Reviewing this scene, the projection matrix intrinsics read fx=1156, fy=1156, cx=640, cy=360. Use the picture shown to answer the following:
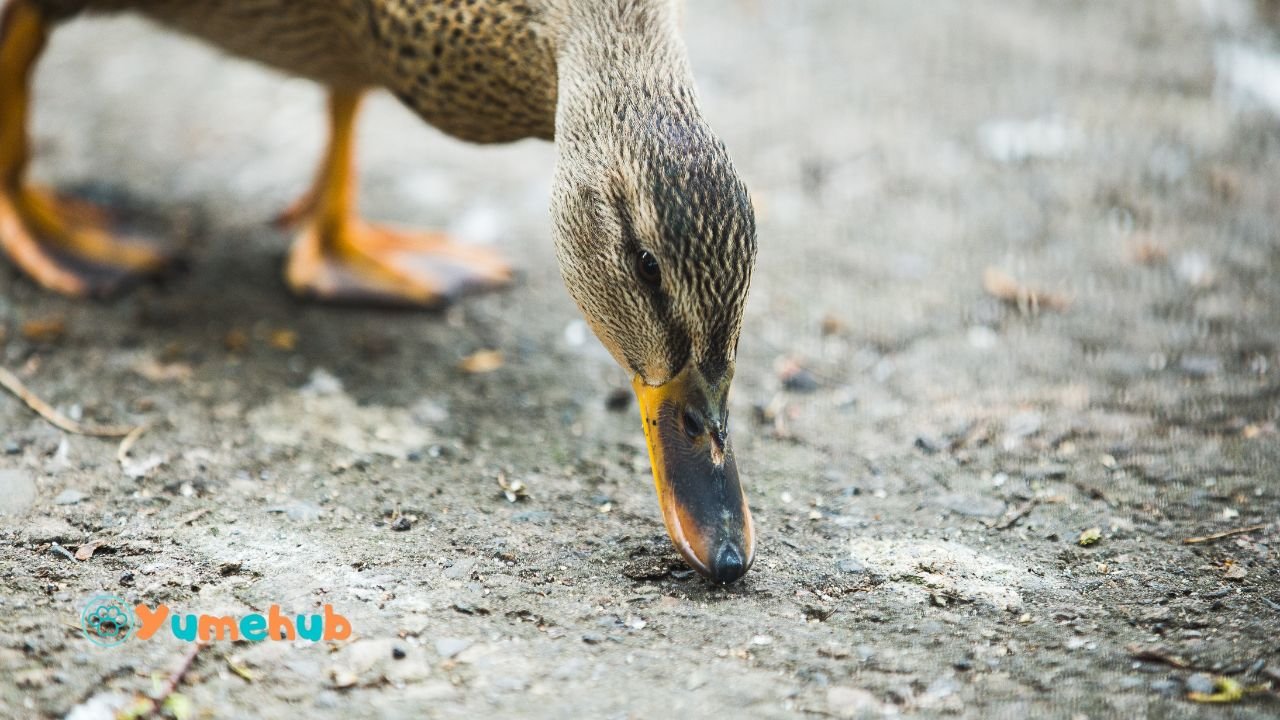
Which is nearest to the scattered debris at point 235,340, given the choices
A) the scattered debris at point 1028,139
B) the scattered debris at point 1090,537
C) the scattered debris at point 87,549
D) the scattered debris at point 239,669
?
the scattered debris at point 87,549

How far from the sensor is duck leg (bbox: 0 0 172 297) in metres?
3.78

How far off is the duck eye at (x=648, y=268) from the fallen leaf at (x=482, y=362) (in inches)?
47.9

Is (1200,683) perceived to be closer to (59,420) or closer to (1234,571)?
(1234,571)

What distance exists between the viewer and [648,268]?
2.67 m

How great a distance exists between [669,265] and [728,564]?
26.8 inches

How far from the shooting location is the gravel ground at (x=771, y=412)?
240 cm

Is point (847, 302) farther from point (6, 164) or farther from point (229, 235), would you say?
point (6, 164)

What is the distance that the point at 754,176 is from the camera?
16.3ft

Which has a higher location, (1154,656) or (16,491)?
(1154,656)

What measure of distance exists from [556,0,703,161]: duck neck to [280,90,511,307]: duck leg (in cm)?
127

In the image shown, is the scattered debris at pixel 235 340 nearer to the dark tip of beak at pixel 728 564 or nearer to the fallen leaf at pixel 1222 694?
the dark tip of beak at pixel 728 564

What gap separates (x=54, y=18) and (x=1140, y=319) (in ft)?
12.5

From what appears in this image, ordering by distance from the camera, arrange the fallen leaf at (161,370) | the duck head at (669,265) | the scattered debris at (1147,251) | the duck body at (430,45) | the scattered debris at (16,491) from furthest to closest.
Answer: the scattered debris at (1147,251) → the fallen leaf at (161,370) → the duck body at (430,45) → the scattered debris at (16,491) → the duck head at (669,265)

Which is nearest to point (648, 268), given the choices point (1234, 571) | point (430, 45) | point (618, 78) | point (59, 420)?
point (618, 78)
